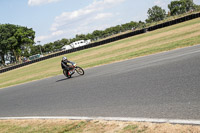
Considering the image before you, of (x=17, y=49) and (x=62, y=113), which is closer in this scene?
Result: (x=62, y=113)

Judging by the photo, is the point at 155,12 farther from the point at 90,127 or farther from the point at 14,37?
the point at 90,127

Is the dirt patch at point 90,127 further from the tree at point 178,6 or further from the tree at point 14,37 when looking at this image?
the tree at point 178,6

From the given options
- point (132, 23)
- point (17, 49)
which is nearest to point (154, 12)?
point (132, 23)

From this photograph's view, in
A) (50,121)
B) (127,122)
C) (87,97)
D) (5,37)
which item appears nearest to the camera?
(127,122)

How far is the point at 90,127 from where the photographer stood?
5.48 meters

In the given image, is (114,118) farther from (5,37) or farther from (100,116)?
(5,37)

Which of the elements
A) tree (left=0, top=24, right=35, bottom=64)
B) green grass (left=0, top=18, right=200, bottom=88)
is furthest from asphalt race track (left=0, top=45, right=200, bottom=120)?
tree (left=0, top=24, right=35, bottom=64)

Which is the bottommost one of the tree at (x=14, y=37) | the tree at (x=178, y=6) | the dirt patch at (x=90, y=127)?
the dirt patch at (x=90, y=127)

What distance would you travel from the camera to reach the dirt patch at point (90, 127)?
4.30m

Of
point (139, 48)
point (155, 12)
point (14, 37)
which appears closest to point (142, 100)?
point (139, 48)

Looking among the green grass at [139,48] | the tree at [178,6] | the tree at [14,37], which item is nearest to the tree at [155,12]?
the tree at [178,6]

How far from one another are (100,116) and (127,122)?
1081mm

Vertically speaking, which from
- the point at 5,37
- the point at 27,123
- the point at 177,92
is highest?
the point at 5,37

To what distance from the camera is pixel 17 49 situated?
83.1 meters
